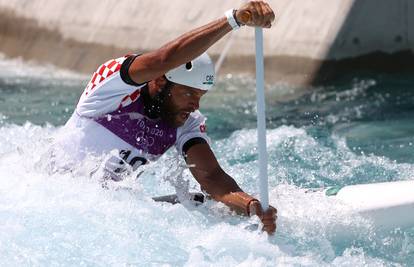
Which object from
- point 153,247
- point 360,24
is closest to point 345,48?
point 360,24

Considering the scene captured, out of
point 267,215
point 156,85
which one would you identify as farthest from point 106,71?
point 267,215

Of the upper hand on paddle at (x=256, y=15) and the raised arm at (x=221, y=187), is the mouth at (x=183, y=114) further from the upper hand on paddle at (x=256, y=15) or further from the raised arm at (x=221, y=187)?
the upper hand on paddle at (x=256, y=15)

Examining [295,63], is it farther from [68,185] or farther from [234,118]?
[68,185]

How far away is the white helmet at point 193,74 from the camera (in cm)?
430

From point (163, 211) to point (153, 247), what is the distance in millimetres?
345

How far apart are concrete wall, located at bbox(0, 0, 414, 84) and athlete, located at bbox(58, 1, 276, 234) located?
4.81m

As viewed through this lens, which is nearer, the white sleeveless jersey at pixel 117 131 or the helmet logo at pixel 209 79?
the helmet logo at pixel 209 79

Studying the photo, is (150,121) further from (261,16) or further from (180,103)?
(261,16)

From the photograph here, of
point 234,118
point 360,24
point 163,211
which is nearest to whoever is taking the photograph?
point 163,211

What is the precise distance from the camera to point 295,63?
938cm

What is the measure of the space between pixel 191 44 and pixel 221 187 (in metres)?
0.75

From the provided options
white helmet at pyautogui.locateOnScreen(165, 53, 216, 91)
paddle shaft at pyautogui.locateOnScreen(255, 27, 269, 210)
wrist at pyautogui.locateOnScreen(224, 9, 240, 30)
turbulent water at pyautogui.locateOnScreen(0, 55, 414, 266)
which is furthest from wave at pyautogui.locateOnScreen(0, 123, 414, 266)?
wrist at pyautogui.locateOnScreen(224, 9, 240, 30)

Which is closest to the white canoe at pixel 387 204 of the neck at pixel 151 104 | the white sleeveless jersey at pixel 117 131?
the white sleeveless jersey at pixel 117 131

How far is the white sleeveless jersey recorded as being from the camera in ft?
14.7
